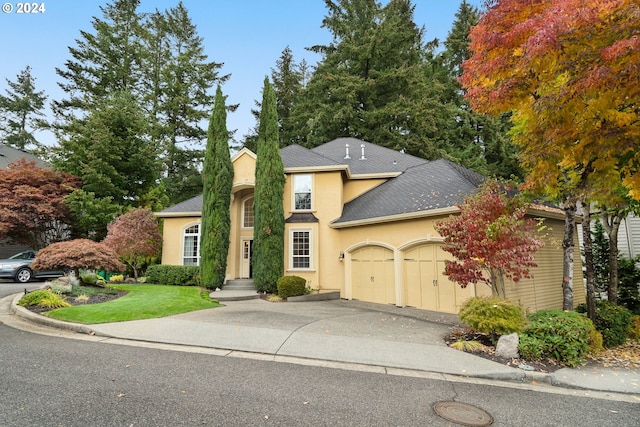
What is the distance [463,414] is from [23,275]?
20.1m

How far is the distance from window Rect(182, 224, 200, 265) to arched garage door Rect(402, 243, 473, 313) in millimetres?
11283

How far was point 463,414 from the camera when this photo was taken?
3947 mm

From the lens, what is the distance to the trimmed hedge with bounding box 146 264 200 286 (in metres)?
15.6

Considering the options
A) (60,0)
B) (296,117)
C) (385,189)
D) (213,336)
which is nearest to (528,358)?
(213,336)

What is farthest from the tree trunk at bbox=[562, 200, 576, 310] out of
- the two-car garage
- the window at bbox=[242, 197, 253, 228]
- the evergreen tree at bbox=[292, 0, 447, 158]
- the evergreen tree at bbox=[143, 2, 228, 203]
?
the evergreen tree at bbox=[143, 2, 228, 203]

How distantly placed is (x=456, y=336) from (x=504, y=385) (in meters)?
2.29

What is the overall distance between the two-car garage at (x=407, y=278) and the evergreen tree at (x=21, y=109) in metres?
40.1

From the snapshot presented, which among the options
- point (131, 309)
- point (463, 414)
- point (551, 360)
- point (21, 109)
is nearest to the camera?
point (463, 414)

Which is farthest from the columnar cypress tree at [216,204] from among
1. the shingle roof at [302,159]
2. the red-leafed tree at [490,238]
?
the red-leafed tree at [490,238]

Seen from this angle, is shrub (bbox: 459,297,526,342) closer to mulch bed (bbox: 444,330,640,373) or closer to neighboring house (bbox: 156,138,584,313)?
mulch bed (bbox: 444,330,640,373)

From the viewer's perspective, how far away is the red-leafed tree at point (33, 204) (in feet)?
57.4

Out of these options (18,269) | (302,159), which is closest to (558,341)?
(302,159)

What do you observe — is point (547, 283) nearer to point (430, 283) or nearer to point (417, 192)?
point (430, 283)

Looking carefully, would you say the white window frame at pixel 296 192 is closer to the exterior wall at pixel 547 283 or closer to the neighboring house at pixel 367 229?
the neighboring house at pixel 367 229
